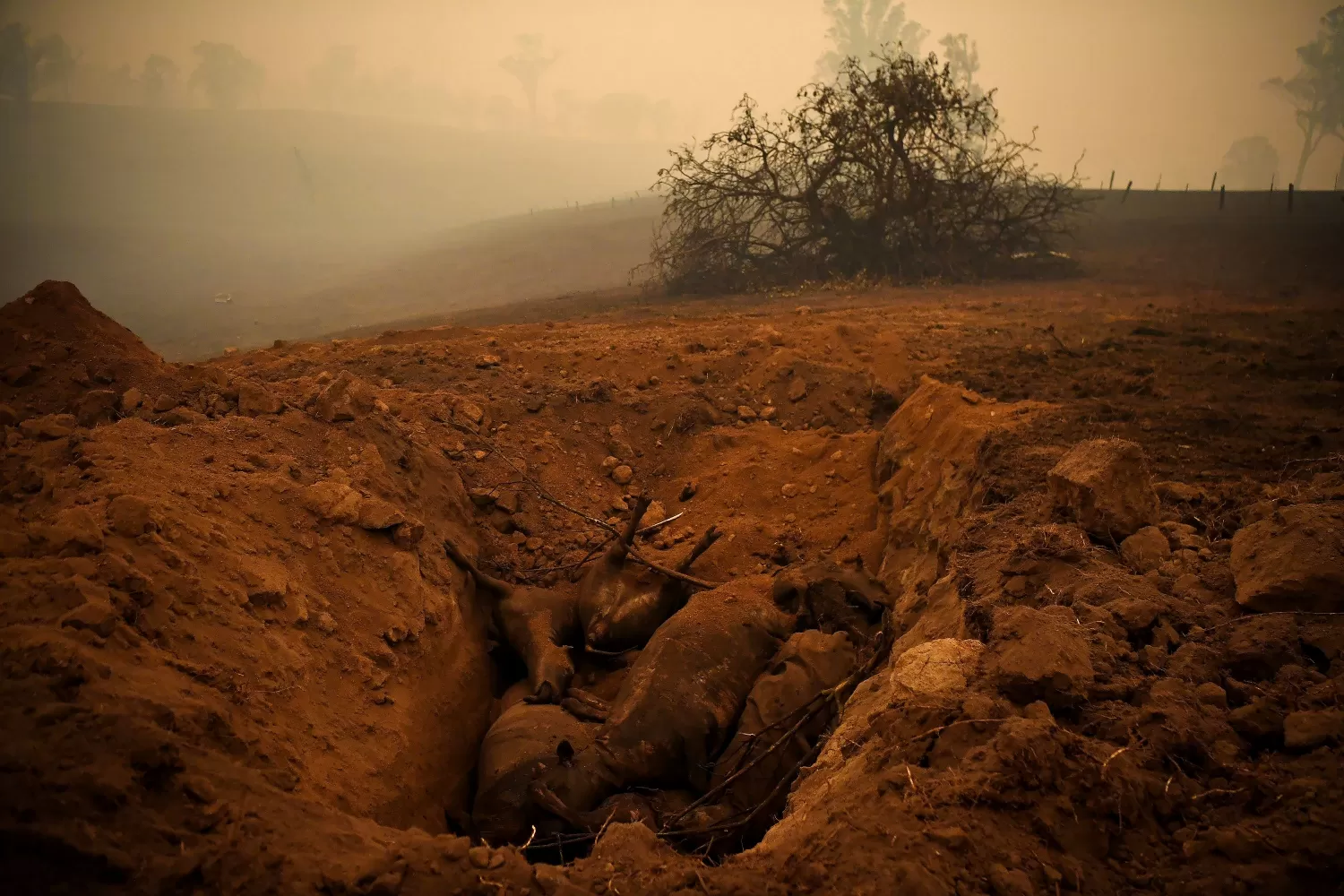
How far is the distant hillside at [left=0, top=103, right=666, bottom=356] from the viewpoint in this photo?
11.8 m

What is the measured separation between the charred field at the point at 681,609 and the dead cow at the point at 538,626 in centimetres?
9

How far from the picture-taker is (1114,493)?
2979mm

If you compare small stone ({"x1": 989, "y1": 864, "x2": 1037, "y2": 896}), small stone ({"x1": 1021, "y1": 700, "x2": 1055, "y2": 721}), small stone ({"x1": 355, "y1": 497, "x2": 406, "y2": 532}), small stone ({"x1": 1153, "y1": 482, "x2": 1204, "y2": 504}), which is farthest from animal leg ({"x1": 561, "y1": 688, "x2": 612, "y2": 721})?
small stone ({"x1": 1153, "y1": 482, "x2": 1204, "y2": 504})

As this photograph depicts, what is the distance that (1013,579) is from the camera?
9.29 ft

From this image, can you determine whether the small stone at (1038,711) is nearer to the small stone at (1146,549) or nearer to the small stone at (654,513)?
the small stone at (1146,549)

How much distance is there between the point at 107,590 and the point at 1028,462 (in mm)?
3724

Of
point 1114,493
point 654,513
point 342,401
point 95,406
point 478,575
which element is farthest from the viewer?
point 654,513

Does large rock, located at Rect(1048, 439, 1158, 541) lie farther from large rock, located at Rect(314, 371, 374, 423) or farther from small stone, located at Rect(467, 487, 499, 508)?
large rock, located at Rect(314, 371, 374, 423)

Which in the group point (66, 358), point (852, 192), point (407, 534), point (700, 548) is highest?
point (852, 192)

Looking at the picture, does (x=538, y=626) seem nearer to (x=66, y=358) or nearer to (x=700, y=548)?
(x=700, y=548)

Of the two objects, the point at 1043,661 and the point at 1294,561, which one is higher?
the point at 1294,561

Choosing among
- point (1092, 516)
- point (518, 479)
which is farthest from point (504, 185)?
point (1092, 516)

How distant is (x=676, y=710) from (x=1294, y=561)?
2.18 metres

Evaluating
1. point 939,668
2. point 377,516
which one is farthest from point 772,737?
point 377,516
